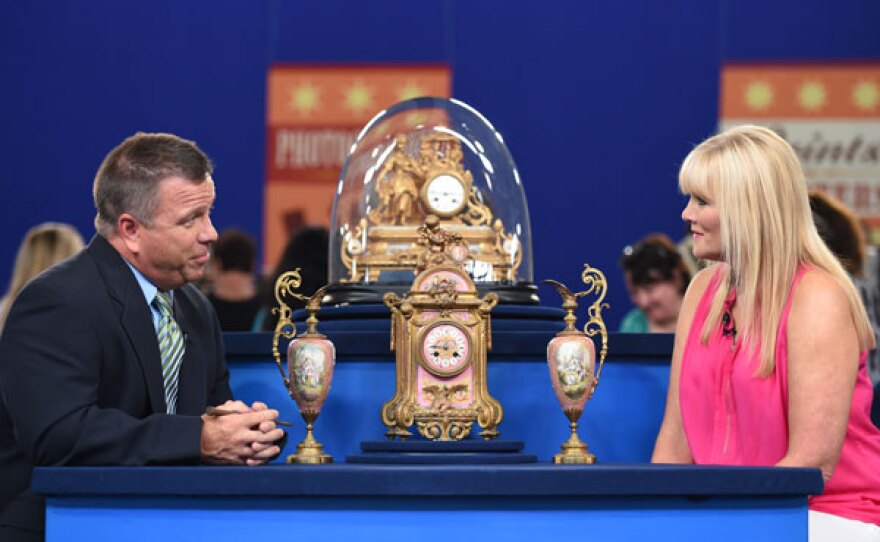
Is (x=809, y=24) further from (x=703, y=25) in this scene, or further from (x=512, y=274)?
(x=512, y=274)

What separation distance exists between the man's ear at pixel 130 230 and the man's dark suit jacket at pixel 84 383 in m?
0.03

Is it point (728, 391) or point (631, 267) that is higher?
point (631, 267)

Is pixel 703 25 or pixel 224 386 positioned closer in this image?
pixel 224 386

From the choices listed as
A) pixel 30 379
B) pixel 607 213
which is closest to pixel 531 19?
pixel 607 213

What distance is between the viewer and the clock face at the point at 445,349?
3430 mm

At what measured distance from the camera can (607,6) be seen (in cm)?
831

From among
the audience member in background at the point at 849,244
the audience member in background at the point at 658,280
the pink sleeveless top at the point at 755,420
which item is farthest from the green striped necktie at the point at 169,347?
the audience member in background at the point at 658,280

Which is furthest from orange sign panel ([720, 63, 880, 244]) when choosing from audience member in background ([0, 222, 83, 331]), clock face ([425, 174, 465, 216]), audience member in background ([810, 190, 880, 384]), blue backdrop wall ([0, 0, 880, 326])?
clock face ([425, 174, 465, 216])

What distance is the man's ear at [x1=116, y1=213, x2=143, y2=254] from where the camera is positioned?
3.16m

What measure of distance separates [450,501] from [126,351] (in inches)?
31.8

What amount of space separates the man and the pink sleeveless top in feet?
2.92

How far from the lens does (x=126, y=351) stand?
10.0ft

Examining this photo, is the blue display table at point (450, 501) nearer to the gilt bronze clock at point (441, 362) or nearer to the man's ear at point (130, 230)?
the man's ear at point (130, 230)

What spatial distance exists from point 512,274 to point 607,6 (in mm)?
4412
